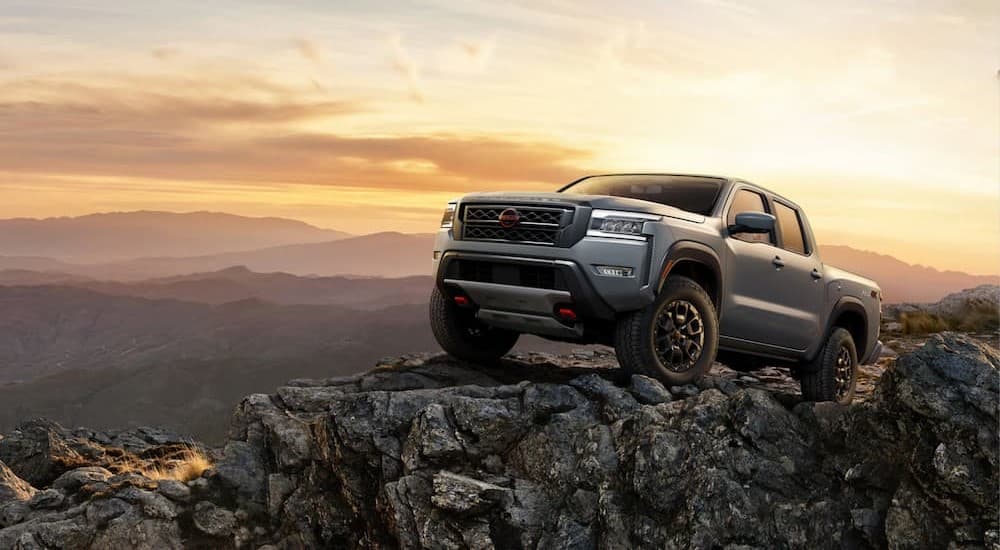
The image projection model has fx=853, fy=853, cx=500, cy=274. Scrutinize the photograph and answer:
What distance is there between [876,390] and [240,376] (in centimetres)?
19801

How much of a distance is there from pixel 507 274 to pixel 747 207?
291 centimetres

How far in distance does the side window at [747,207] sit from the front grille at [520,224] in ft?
6.63

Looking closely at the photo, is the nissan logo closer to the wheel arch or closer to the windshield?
the windshield

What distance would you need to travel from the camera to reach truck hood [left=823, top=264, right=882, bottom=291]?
33.7ft

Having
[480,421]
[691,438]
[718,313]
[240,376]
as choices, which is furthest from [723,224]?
[240,376]

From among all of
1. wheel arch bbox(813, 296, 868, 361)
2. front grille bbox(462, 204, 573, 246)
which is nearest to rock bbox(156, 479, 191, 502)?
front grille bbox(462, 204, 573, 246)

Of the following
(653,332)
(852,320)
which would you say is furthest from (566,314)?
(852,320)

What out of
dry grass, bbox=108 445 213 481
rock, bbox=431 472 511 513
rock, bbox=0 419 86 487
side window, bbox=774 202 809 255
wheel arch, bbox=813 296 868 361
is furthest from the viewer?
rock, bbox=0 419 86 487

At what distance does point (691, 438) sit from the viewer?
6898 millimetres

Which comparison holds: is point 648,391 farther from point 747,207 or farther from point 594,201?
point 747,207

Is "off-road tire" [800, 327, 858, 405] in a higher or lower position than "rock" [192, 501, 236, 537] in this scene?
higher

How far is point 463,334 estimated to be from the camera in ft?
31.1

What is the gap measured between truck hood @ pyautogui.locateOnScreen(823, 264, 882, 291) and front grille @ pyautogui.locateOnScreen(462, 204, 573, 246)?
4.12m

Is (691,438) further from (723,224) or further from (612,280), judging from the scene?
(723,224)
